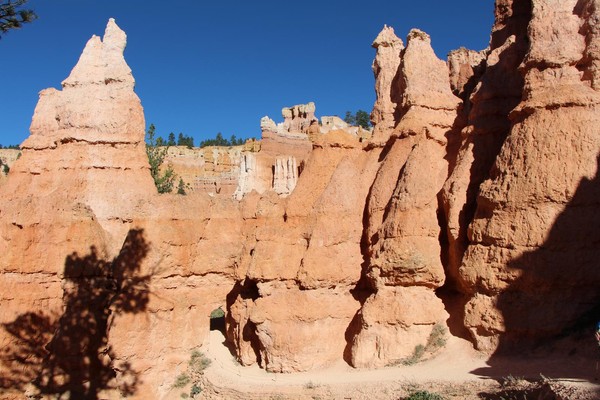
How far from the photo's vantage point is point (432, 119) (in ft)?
48.0

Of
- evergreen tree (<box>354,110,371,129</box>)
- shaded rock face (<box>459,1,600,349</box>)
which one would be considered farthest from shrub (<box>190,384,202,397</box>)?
evergreen tree (<box>354,110,371,129</box>)

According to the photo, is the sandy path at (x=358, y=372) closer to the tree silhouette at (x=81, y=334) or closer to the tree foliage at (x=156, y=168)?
the tree silhouette at (x=81, y=334)

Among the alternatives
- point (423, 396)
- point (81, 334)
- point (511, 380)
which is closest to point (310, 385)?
point (423, 396)

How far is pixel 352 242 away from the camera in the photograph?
46.9 feet

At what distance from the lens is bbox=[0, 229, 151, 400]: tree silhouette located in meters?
12.7

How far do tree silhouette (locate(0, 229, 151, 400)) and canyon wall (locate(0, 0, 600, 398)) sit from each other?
40 millimetres

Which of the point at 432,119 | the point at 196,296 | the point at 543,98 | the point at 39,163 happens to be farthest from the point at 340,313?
the point at 39,163

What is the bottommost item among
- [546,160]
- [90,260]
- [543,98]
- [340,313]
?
[340,313]

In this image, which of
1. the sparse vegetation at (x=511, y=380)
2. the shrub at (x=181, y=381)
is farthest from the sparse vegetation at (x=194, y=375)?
the sparse vegetation at (x=511, y=380)

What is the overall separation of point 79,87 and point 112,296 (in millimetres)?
8234

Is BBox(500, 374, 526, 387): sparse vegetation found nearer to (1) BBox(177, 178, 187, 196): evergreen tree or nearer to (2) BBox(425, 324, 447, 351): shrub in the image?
(2) BBox(425, 324, 447, 351): shrub

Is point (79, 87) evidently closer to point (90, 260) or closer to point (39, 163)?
point (39, 163)

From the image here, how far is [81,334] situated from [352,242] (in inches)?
289

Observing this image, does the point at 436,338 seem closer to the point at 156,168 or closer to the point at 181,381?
the point at 181,381
